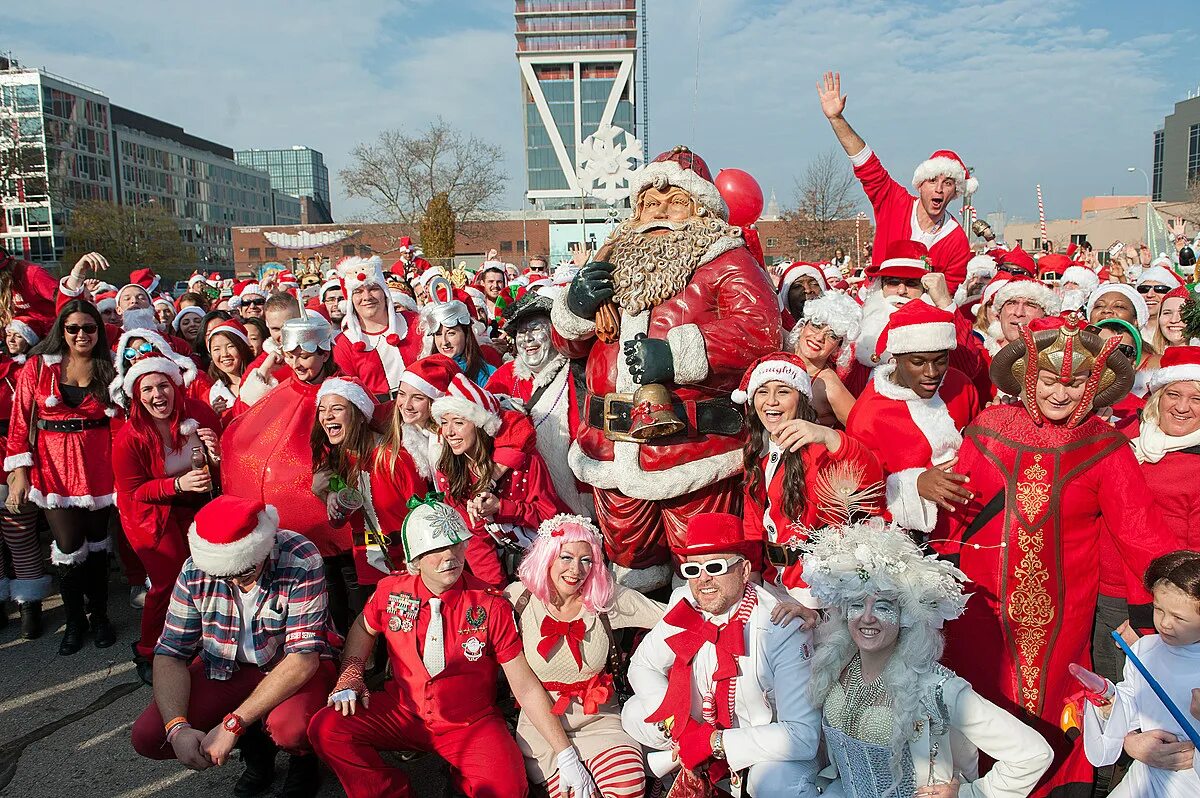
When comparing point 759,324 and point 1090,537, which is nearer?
point 1090,537

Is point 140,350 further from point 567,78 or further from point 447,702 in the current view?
point 567,78

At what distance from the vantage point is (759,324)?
10.7 ft

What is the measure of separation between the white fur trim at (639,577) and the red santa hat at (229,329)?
3.40m

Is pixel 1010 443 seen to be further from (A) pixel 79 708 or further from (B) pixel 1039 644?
(A) pixel 79 708

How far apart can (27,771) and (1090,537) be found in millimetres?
4573

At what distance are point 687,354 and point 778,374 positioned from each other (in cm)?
38

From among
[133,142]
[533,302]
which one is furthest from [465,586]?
[133,142]

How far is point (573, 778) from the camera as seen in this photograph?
290cm

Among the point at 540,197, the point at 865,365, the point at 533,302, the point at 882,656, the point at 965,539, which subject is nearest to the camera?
the point at 882,656

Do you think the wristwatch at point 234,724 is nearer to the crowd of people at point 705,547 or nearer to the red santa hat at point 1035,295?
the crowd of people at point 705,547

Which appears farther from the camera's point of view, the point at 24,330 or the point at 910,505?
the point at 24,330

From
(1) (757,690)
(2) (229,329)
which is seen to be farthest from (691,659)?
(2) (229,329)

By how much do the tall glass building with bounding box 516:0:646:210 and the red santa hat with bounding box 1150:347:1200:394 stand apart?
225ft

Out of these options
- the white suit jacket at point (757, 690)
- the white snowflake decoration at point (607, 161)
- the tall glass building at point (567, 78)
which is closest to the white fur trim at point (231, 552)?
the white suit jacket at point (757, 690)
